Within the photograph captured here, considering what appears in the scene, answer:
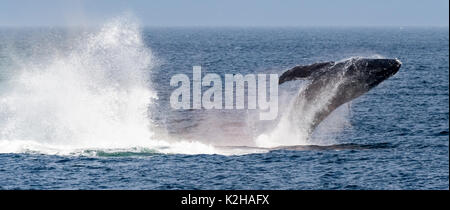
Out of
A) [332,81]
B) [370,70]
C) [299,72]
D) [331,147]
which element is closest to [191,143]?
[331,147]

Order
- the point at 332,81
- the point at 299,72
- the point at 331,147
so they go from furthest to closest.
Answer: the point at 331,147 → the point at 332,81 → the point at 299,72

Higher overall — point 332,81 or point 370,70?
point 370,70

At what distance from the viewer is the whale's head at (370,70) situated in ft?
122

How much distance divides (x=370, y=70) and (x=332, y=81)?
2054 millimetres

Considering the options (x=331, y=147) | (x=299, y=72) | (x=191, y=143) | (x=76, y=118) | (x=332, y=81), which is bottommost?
(x=331, y=147)

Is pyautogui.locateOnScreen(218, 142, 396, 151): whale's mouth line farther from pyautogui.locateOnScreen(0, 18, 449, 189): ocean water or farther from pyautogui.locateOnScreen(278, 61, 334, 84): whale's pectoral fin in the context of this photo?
pyautogui.locateOnScreen(278, 61, 334, 84): whale's pectoral fin

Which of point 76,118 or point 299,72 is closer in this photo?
point 299,72

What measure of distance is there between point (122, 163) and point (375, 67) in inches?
528

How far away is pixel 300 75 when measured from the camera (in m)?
37.0

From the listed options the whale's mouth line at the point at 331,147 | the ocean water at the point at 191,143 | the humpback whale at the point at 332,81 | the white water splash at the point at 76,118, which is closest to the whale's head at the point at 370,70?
the humpback whale at the point at 332,81

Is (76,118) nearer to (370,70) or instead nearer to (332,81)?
(332,81)

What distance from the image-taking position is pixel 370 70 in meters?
38.0

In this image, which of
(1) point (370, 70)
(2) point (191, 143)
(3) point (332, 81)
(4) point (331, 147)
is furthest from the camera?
(2) point (191, 143)
